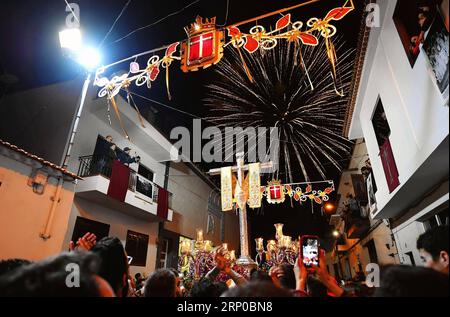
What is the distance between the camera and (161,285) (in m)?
2.09

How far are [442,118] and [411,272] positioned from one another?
2098 mm

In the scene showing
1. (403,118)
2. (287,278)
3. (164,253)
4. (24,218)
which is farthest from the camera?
(164,253)

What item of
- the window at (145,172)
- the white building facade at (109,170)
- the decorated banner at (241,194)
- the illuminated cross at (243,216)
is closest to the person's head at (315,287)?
the illuminated cross at (243,216)

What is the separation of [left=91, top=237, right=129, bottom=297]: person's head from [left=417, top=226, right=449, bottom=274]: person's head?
6.71ft

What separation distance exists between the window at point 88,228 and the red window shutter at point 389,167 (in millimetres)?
9078

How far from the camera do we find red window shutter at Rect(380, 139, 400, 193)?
16.0 feet

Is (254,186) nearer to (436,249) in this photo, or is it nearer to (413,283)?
(436,249)

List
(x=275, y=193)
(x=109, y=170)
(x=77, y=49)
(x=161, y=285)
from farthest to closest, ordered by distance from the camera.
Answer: (x=275, y=193) < (x=109, y=170) < (x=77, y=49) < (x=161, y=285)

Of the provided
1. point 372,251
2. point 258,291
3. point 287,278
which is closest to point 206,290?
point 287,278

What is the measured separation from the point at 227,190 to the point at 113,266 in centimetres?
541

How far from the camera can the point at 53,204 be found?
6609mm

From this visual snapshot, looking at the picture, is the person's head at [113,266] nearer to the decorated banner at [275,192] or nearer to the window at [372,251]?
the decorated banner at [275,192]

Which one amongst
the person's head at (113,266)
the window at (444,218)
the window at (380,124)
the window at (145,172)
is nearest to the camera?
the window at (444,218)

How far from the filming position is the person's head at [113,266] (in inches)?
76.9
